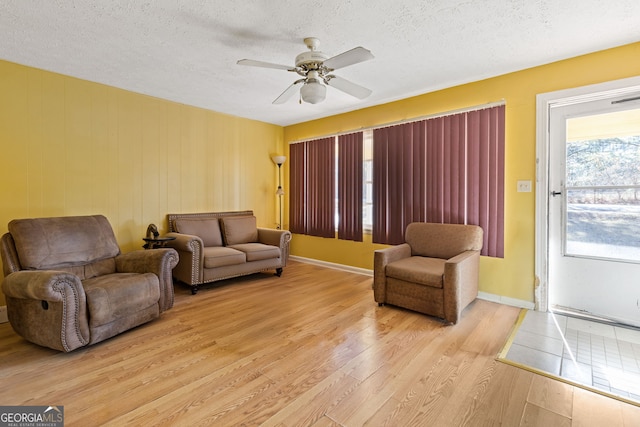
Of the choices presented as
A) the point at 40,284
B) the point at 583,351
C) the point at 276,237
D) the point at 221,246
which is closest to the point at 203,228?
the point at 221,246

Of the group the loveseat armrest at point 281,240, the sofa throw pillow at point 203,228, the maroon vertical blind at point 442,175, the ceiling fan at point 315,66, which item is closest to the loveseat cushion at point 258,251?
the loveseat armrest at point 281,240

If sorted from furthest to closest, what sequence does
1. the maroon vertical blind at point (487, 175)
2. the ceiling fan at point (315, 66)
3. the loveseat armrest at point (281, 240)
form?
the loveseat armrest at point (281, 240), the maroon vertical blind at point (487, 175), the ceiling fan at point (315, 66)

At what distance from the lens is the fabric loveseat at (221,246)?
11.9ft

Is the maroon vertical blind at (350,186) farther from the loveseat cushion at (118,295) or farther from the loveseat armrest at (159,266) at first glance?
the loveseat cushion at (118,295)

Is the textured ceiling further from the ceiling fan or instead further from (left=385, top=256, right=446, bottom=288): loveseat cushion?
(left=385, top=256, right=446, bottom=288): loveseat cushion

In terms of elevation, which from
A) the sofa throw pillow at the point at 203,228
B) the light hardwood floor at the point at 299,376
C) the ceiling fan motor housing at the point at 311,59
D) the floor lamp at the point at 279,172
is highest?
the ceiling fan motor housing at the point at 311,59

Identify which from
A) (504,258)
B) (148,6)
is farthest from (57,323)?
(504,258)

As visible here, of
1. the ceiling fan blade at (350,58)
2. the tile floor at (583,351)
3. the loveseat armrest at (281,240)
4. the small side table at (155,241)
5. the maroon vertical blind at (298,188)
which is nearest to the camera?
the tile floor at (583,351)

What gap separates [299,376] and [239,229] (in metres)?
2.92

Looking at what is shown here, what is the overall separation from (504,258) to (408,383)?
2072 mm

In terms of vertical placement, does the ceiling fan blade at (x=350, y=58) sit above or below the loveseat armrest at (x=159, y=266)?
above

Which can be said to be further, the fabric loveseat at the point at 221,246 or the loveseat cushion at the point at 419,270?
the fabric loveseat at the point at 221,246

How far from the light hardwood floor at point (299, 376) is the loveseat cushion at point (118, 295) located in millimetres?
230

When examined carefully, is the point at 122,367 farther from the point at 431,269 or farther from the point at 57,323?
the point at 431,269
